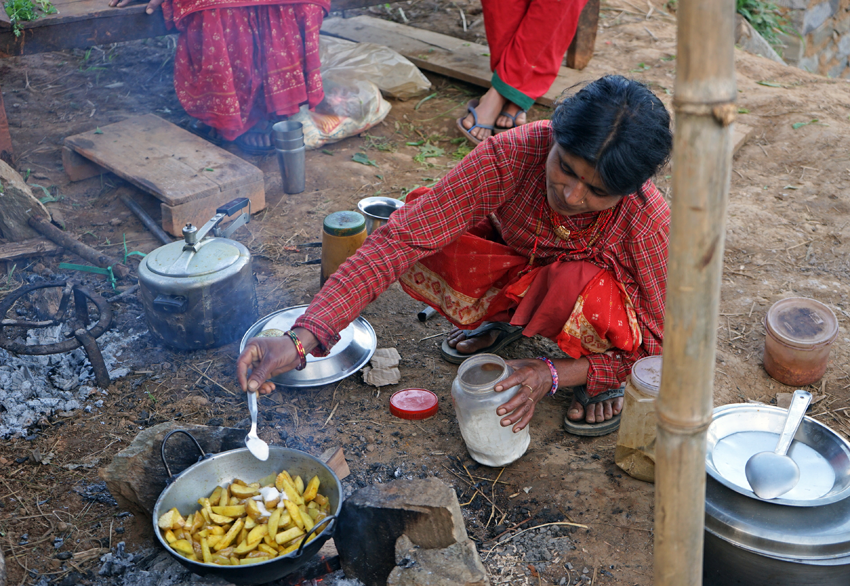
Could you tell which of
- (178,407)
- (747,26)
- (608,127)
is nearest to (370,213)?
(178,407)

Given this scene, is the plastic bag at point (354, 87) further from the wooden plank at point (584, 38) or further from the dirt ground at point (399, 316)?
the wooden plank at point (584, 38)

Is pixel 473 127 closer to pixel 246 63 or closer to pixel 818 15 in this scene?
pixel 246 63

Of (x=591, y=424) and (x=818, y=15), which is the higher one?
(x=818, y=15)

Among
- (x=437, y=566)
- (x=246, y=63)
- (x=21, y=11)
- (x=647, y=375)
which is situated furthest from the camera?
(x=246, y=63)

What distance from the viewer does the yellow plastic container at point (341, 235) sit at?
305cm

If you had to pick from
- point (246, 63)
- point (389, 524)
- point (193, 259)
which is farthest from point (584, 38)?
point (389, 524)

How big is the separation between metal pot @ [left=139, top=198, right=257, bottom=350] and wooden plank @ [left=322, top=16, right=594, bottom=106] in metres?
3.26

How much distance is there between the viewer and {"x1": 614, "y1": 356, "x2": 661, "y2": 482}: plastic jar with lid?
7.14ft

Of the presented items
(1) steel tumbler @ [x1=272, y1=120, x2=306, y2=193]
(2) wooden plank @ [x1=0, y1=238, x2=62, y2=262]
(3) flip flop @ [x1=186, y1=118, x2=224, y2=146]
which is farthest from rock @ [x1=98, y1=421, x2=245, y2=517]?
(3) flip flop @ [x1=186, y1=118, x2=224, y2=146]

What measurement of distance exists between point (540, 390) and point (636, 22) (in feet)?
18.7

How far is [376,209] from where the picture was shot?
11.3 feet

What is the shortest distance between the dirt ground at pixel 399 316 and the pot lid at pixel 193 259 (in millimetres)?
439

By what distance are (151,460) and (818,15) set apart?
9634mm

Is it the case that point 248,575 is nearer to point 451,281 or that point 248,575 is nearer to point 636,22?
point 451,281
